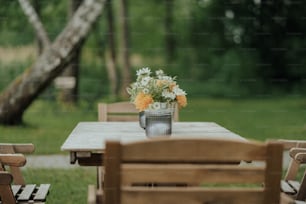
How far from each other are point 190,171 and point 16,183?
66.5 inches

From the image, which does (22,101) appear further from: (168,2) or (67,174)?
(168,2)

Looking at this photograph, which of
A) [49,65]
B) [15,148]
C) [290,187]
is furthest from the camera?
[49,65]

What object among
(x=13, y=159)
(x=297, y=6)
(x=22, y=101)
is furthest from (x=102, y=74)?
(x=13, y=159)

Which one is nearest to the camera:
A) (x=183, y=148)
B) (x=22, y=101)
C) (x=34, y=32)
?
(x=183, y=148)

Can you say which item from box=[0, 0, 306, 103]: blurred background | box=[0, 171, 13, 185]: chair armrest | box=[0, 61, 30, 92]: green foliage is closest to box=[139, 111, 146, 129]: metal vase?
box=[0, 171, 13, 185]: chair armrest

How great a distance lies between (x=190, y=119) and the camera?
27.2ft

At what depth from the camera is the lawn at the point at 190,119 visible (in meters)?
5.53

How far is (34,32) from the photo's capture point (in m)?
8.32

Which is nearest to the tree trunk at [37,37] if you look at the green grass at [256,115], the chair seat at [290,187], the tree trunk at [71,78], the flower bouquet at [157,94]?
the tree trunk at [71,78]

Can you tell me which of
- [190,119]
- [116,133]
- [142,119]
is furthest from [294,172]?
[190,119]

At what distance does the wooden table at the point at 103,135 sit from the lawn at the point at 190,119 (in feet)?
5.52

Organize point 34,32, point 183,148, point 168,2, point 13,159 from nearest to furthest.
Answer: point 183,148 < point 13,159 < point 34,32 < point 168,2

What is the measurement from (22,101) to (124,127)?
13.3ft

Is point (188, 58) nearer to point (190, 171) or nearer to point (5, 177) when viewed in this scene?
point (5, 177)
